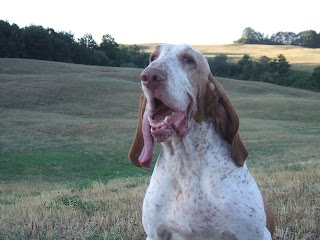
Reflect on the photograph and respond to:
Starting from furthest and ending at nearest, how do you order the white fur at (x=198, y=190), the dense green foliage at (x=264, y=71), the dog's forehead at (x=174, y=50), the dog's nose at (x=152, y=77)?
the dense green foliage at (x=264, y=71), the dog's forehead at (x=174, y=50), the white fur at (x=198, y=190), the dog's nose at (x=152, y=77)

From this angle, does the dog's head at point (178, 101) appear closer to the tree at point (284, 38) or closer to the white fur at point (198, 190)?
the white fur at point (198, 190)

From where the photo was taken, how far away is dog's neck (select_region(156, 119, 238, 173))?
3.70m

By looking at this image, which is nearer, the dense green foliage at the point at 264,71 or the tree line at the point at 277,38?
the dense green foliage at the point at 264,71

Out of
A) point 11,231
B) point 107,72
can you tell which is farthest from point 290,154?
point 107,72

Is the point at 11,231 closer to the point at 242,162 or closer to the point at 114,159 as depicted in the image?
the point at 242,162

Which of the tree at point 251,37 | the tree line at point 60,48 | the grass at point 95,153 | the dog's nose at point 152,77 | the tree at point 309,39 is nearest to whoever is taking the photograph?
the dog's nose at point 152,77

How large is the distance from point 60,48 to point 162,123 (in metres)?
74.4

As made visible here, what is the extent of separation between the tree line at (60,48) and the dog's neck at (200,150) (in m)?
68.2

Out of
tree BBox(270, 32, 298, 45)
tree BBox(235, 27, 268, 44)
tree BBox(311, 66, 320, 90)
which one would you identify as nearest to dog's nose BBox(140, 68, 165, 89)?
tree BBox(311, 66, 320, 90)

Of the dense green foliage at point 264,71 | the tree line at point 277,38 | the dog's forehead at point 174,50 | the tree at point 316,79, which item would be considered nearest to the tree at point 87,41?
the dense green foliage at point 264,71

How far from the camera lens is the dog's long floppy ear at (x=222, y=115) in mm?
3727

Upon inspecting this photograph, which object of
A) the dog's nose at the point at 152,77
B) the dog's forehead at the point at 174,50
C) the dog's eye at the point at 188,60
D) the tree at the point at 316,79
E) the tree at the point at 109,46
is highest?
the dog's forehead at the point at 174,50

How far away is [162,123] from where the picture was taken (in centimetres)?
345

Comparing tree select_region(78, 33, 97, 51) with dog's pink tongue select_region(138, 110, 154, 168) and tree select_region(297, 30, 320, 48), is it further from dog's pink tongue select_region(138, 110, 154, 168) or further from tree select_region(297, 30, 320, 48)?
dog's pink tongue select_region(138, 110, 154, 168)
